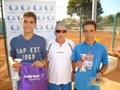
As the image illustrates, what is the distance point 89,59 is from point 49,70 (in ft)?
2.70

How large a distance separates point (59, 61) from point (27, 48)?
24.1 inches

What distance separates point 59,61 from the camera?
117 inches

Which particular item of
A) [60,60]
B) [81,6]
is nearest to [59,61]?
[60,60]

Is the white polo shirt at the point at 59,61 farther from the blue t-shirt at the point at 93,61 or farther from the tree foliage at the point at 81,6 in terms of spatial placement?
the tree foliage at the point at 81,6

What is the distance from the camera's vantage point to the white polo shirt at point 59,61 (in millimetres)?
2965

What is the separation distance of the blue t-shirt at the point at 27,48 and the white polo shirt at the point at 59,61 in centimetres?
20

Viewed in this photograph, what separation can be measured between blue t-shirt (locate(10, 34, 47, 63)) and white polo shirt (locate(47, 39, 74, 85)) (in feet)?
0.65

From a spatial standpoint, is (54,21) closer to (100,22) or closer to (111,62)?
(111,62)

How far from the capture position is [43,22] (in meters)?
4.36

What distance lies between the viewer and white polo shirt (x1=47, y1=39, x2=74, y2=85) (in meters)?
2.96

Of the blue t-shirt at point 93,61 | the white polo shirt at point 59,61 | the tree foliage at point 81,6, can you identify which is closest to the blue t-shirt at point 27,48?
the white polo shirt at point 59,61

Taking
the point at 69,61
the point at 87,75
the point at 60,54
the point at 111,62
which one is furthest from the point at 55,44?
the point at 111,62

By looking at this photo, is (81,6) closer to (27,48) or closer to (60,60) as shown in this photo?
(60,60)

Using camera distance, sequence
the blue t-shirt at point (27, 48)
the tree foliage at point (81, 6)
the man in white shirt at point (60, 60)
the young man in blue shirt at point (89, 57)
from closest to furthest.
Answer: the young man in blue shirt at point (89, 57) < the blue t-shirt at point (27, 48) < the man in white shirt at point (60, 60) < the tree foliage at point (81, 6)
